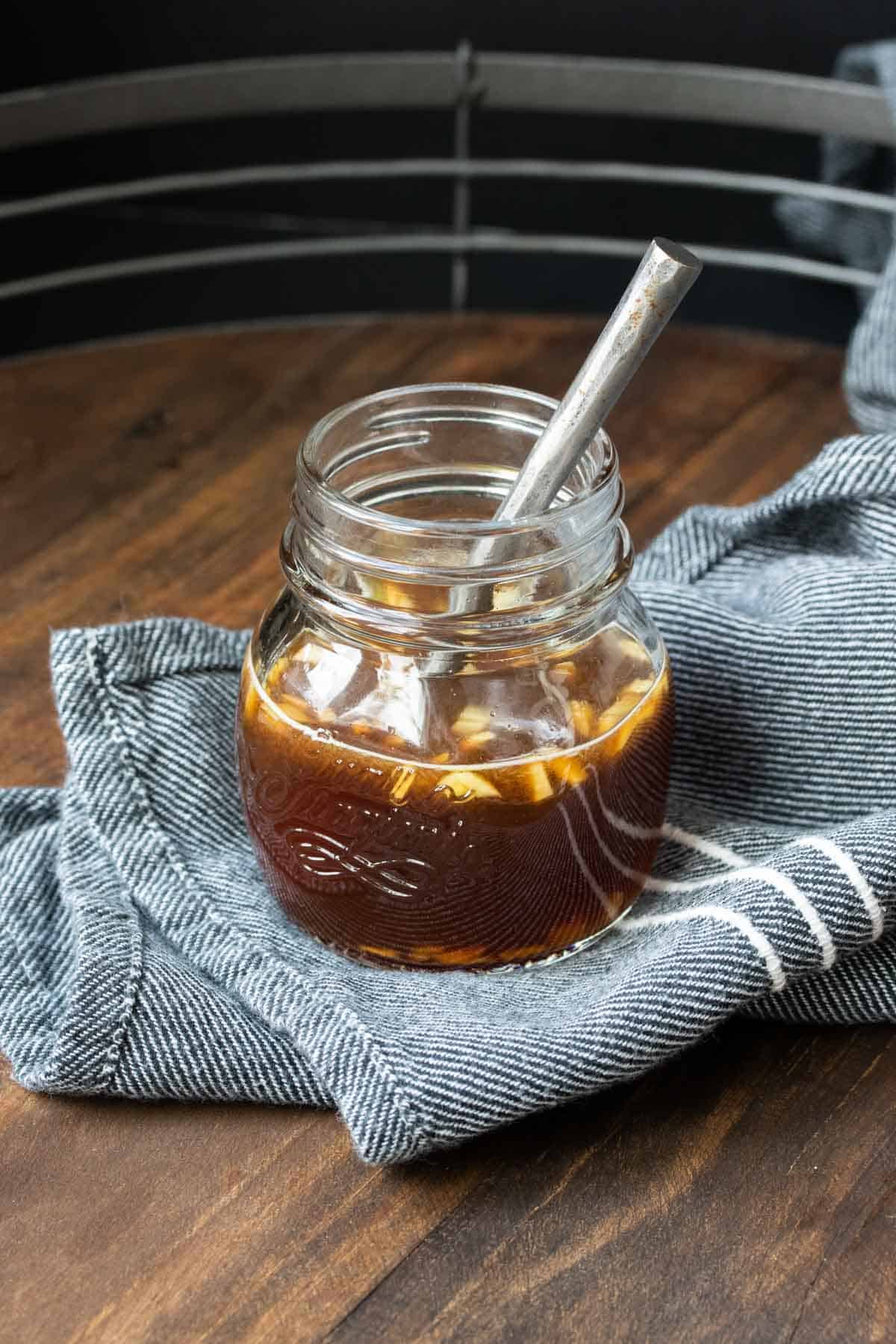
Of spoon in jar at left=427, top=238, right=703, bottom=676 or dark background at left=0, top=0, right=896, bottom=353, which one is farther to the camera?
dark background at left=0, top=0, right=896, bottom=353

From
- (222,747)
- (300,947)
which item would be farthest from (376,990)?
(222,747)

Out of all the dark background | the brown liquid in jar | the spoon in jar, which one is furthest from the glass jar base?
the dark background

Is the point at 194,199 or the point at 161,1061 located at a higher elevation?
the point at 161,1061

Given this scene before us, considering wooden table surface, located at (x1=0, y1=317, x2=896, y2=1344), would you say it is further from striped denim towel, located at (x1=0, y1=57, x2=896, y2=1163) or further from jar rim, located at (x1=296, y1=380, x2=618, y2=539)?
jar rim, located at (x1=296, y1=380, x2=618, y2=539)

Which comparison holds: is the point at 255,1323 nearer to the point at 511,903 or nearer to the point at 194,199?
the point at 511,903

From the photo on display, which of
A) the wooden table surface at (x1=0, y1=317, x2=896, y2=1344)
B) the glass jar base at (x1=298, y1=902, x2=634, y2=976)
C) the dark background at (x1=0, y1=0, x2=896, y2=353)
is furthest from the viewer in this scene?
the dark background at (x1=0, y1=0, x2=896, y2=353)

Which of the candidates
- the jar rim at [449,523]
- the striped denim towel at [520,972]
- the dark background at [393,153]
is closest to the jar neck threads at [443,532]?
the jar rim at [449,523]
